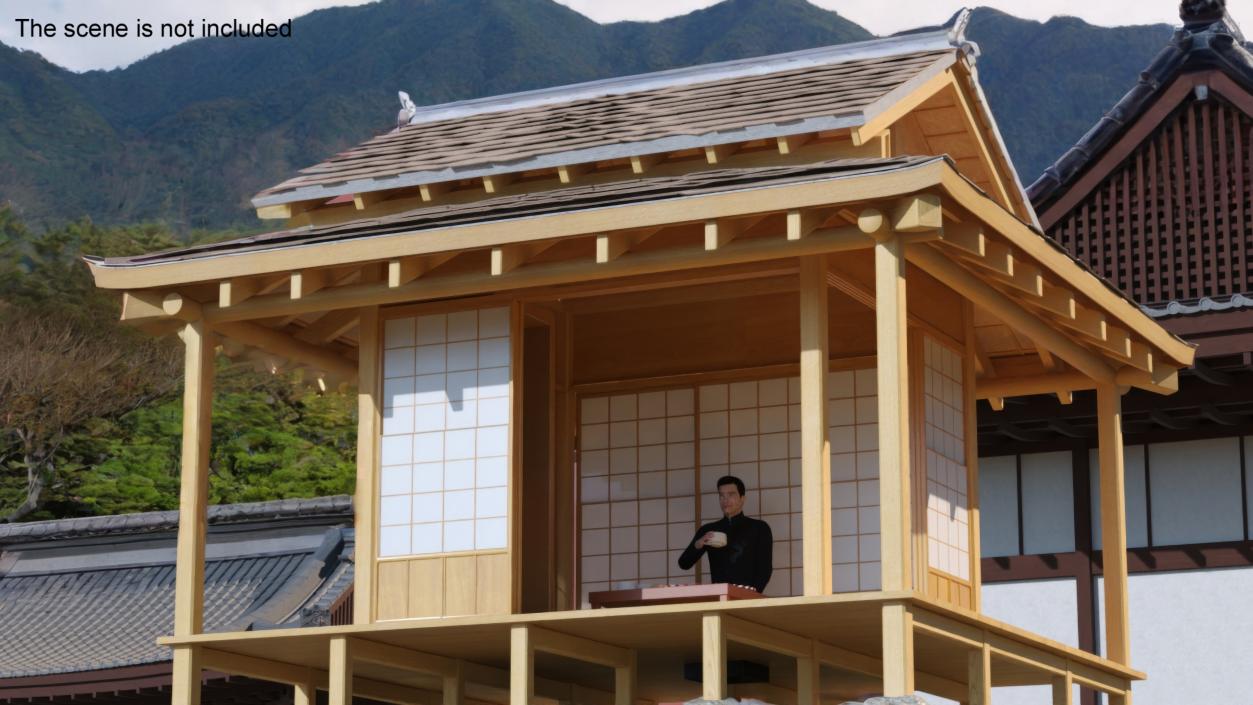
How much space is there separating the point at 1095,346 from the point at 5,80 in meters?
76.8

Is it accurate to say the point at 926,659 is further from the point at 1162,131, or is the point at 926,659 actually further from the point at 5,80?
the point at 5,80

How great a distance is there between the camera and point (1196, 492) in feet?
58.5

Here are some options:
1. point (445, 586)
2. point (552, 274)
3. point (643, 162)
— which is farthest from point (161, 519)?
point (552, 274)

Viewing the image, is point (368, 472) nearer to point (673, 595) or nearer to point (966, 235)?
point (673, 595)

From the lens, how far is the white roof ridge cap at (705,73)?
13.6 m

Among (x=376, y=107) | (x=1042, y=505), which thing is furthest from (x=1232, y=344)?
(x=376, y=107)

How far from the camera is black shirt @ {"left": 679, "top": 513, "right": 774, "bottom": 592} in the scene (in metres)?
12.4

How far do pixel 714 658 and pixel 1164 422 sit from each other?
8789 mm

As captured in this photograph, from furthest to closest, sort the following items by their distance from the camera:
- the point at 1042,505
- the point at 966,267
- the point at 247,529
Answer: the point at 247,529, the point at 1042,505, the point at 966,267

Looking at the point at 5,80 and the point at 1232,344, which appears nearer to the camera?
the point at 1232,344

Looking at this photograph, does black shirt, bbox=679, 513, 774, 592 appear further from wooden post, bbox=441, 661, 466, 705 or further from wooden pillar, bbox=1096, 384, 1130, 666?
wooden pillar, bbox=1096, 384, 1130, 666

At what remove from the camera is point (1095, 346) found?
13.7m

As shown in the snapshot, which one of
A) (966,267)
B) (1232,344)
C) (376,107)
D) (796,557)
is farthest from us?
(376,107)

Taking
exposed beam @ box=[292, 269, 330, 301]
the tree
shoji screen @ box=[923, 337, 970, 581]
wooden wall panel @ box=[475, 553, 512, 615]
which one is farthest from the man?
the tree
